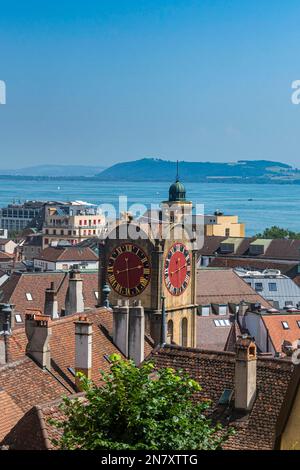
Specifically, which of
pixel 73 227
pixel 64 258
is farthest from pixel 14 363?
pixel 73 227

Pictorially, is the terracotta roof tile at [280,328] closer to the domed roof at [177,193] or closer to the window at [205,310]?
the window at [205,310]

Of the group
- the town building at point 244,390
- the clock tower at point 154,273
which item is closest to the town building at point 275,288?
the clock tower at point 154,273

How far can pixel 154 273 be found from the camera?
1602 inches

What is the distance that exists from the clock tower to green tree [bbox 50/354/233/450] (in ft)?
73.0

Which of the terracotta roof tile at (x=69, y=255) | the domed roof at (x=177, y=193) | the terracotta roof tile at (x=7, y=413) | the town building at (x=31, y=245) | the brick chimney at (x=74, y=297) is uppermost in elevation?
the domed roof at (x=177, y=193)

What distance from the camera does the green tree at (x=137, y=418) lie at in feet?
51.5

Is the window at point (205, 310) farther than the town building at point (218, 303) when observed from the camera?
Yes

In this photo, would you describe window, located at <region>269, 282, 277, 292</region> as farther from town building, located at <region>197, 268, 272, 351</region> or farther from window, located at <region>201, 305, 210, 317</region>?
window, located at <region>201, 305, 210, 317</region>

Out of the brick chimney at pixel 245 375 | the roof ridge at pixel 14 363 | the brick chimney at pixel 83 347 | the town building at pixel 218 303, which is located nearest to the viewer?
the brick chimney at pixel 245 375

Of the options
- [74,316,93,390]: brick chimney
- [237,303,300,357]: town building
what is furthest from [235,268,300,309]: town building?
[74,316,93,390]: brick chimney

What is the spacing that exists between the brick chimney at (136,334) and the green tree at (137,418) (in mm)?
11508

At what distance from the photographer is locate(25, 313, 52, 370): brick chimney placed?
82.8ft

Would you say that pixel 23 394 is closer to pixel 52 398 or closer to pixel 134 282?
pixel 52 398
